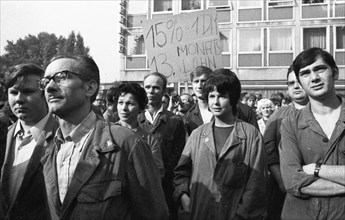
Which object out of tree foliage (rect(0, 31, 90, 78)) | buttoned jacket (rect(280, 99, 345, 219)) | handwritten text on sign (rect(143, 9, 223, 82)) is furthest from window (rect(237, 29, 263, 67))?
tree foliage (rect(0, 31, 90, 78))

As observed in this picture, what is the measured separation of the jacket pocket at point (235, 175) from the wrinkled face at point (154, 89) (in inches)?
71.9

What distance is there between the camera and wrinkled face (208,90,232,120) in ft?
11.8

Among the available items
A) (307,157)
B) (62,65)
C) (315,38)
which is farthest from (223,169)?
(315,38)

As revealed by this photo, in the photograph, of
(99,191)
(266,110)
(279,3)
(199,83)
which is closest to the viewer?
(99,191)

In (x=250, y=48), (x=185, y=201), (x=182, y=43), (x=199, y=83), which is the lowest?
(x=185, y=201)

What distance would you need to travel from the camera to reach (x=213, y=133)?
3574mm

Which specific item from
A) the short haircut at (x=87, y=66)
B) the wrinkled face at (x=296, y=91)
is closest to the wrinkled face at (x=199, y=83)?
the wrinkled face at (x=296, y=91)

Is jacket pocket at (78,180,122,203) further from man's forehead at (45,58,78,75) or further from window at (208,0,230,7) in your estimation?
window at (208,0,230,7)

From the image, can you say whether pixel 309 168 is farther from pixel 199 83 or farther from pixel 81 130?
pixel 199 83

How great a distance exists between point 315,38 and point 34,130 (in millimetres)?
21294

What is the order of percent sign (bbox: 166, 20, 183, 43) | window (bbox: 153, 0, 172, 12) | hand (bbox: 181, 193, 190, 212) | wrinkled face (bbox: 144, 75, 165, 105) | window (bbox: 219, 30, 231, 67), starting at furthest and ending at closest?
window (bbox: 153, 0, 172, 12) → window (bbox: 219, 30, 231, 67) → percent sign (bbox: 166, 20, 183, 43) → wrinkled face (bbox: 144, 75, 165, 105) → hand (bbox: 181, 193, 190, 212)

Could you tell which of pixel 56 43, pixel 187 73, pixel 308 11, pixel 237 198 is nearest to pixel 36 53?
pixel 56 43

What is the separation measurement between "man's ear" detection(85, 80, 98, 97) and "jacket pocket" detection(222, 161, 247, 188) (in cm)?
141

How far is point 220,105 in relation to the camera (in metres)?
3.60
